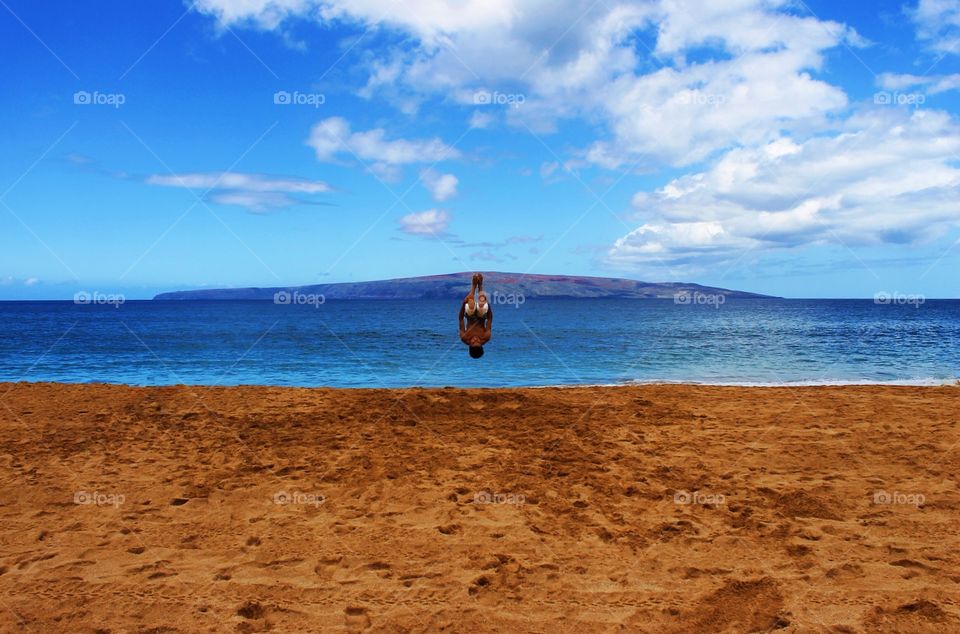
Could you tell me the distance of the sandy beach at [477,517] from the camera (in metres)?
4.96

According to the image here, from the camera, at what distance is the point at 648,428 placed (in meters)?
10.5

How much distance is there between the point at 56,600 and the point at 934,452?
1166cm

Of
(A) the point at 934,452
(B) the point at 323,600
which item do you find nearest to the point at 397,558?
(B) the point at 323,600

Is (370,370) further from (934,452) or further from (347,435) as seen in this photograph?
(934,452)
